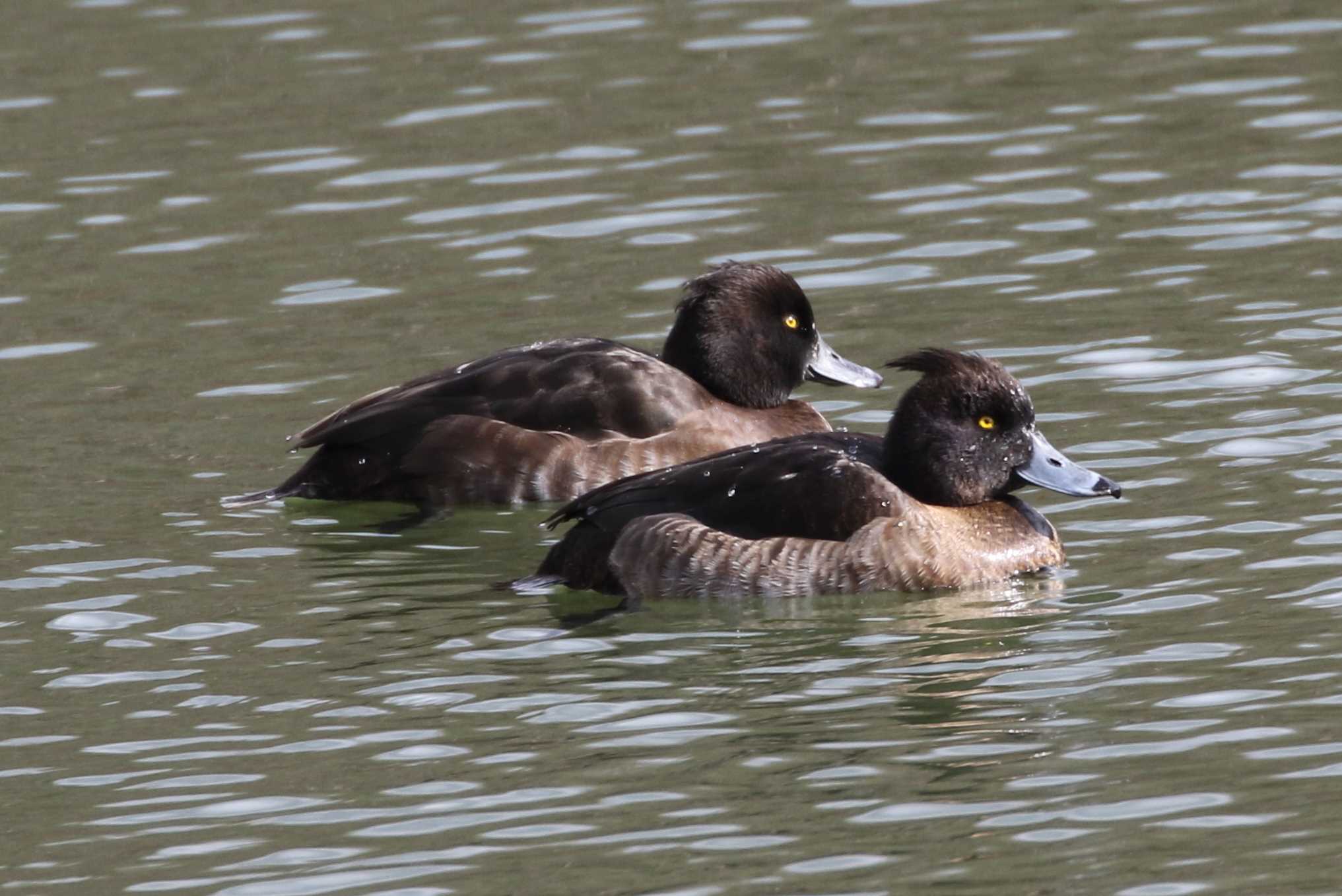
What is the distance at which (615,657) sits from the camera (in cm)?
862

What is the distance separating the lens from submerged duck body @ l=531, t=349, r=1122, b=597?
31.0 ft

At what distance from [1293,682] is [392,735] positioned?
9.20 ft

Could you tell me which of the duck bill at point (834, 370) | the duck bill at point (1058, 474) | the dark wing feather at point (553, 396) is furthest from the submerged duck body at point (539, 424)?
the duck bill at point (1058, 474)

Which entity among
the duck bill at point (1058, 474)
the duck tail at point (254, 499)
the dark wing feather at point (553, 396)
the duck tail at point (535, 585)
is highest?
the dark wing feather at point (553, 396)

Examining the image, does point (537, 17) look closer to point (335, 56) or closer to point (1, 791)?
point (335, 56)

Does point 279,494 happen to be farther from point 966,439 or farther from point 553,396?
point 966,439

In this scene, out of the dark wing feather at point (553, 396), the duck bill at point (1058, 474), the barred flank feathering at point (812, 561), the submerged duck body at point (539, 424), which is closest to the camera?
the barred flank feathering at point (812, 561)

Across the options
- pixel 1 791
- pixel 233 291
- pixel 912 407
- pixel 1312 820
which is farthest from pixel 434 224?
pixel 1312 820

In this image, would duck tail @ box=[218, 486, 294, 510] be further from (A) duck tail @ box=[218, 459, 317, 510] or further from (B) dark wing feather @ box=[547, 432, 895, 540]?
(B) dark wing feather @ box=[547, 432, 895, 540]

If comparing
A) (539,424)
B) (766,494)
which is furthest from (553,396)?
(766,494)

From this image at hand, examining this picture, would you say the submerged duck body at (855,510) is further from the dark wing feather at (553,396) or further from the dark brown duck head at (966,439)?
the dark wing feather at (553,396)

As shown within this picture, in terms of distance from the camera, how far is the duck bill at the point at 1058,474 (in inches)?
380

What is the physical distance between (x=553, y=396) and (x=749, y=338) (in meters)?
1.03

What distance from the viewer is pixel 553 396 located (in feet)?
36.8
